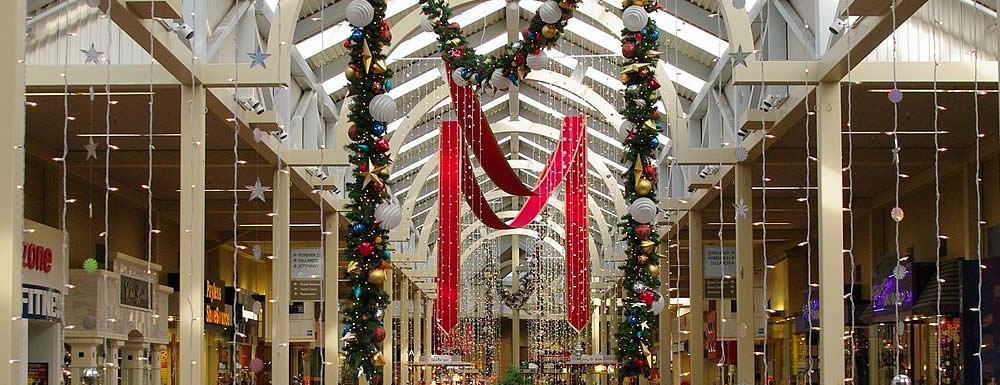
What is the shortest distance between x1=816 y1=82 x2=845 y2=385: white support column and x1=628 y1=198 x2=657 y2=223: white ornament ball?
1482 mm

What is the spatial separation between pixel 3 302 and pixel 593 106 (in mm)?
15414

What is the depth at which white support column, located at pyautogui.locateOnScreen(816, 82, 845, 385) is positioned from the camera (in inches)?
449

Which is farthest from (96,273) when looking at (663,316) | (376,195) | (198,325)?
(663,316)

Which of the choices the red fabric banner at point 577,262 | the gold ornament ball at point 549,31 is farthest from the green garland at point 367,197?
the red fabric banner at point 577,262

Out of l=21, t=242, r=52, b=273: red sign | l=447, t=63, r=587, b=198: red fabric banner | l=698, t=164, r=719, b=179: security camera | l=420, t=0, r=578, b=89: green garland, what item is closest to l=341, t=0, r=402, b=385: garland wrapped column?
l=420, t=0, r=578, b=89: green garland

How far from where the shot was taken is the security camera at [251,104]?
554 inches

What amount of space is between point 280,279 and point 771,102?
6343 mm

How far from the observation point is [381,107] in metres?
10.3

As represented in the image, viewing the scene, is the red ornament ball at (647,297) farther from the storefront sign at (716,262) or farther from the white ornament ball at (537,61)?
the storefront sign at (716,262)

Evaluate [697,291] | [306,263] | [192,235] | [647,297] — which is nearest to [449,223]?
[306,263]

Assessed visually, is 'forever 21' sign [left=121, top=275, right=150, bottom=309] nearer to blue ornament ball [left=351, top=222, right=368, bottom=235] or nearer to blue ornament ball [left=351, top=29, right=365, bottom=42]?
blue ornament ball [left=351, top=222, right=368, bottom=235]

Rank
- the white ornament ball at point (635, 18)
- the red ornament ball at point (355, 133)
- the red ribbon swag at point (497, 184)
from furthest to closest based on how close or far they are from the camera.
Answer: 1. the red ribbon swag at point (497, 184)
2. the white ornament ball at point (635, 18)
3. the red ornament ball at point (355, 133)

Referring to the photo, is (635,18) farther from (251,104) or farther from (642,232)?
(251,104)

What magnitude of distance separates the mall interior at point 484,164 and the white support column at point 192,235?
0.12 feet
